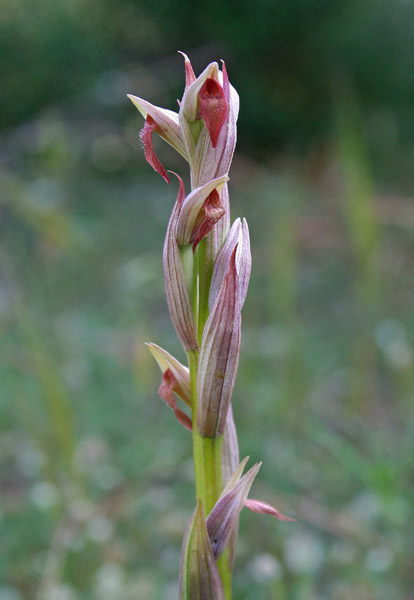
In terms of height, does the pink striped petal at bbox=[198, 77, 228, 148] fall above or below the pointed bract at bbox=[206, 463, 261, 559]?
above

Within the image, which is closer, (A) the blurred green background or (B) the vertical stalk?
(B) the vertical stalk

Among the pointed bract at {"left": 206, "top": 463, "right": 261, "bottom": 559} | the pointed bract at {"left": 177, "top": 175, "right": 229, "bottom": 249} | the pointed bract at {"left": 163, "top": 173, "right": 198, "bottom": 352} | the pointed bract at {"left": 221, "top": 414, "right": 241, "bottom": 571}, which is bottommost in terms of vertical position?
the pointed bract at {"left": 206, "top": 463, "right": 261, "bottom": 559}

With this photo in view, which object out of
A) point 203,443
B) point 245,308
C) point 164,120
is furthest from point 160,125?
point 245,308

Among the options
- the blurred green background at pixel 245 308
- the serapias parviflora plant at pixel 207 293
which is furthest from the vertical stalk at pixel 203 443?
the blurred green background at pixel 245 308

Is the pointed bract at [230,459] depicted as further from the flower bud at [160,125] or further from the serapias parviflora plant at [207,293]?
the flower bud at [160,125]

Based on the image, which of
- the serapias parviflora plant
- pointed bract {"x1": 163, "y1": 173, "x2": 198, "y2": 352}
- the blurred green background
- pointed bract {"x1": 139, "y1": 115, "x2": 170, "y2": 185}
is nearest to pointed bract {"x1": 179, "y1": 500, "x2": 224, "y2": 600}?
the serapias parviflora plant

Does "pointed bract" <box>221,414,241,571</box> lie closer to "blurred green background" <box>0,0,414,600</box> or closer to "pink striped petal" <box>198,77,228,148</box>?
"pink striped petal" <box>198,77,228,148</box>
